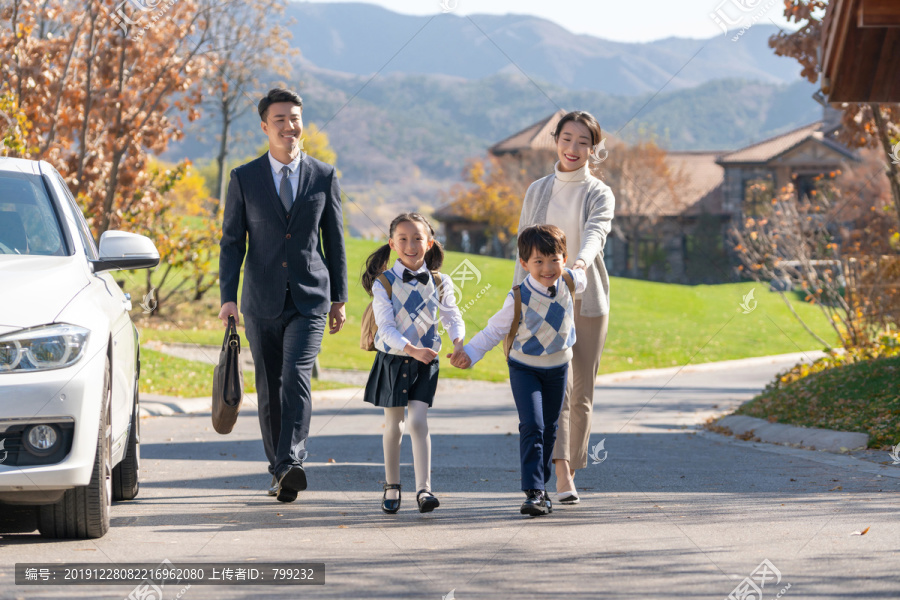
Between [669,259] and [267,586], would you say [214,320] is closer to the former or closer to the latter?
[267,586]

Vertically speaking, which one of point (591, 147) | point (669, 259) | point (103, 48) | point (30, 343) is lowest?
point (669, 259)

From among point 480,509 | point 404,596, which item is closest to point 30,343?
point 404,596

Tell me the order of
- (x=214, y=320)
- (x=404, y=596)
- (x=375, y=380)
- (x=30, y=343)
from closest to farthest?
(x=404, y=596) < (x=30, y=343) < (x=375, y=380) < (x=214, y=320)

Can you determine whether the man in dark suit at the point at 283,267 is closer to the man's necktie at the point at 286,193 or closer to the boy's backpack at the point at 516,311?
the man's necktie at the point at 286,193

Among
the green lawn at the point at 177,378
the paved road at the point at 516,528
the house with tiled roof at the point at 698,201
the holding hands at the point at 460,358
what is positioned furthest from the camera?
the house with tiled roof at the point at 698,201

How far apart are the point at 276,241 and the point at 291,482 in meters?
1.40

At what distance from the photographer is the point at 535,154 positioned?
208 ft

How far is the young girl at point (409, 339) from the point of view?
19.6ft

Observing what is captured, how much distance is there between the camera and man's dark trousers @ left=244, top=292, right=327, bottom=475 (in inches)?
246

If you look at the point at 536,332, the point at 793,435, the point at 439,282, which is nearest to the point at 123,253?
the point at 439,282

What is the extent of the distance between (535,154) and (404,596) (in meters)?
60.3

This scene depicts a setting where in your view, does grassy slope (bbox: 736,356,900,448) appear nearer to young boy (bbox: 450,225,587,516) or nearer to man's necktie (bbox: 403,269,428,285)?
young boy (bbox: 450,225,587,516)

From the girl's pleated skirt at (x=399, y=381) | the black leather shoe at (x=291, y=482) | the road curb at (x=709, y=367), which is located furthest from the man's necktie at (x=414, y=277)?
the road curb at (x=709, y=367)

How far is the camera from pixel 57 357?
4680 millimetres
